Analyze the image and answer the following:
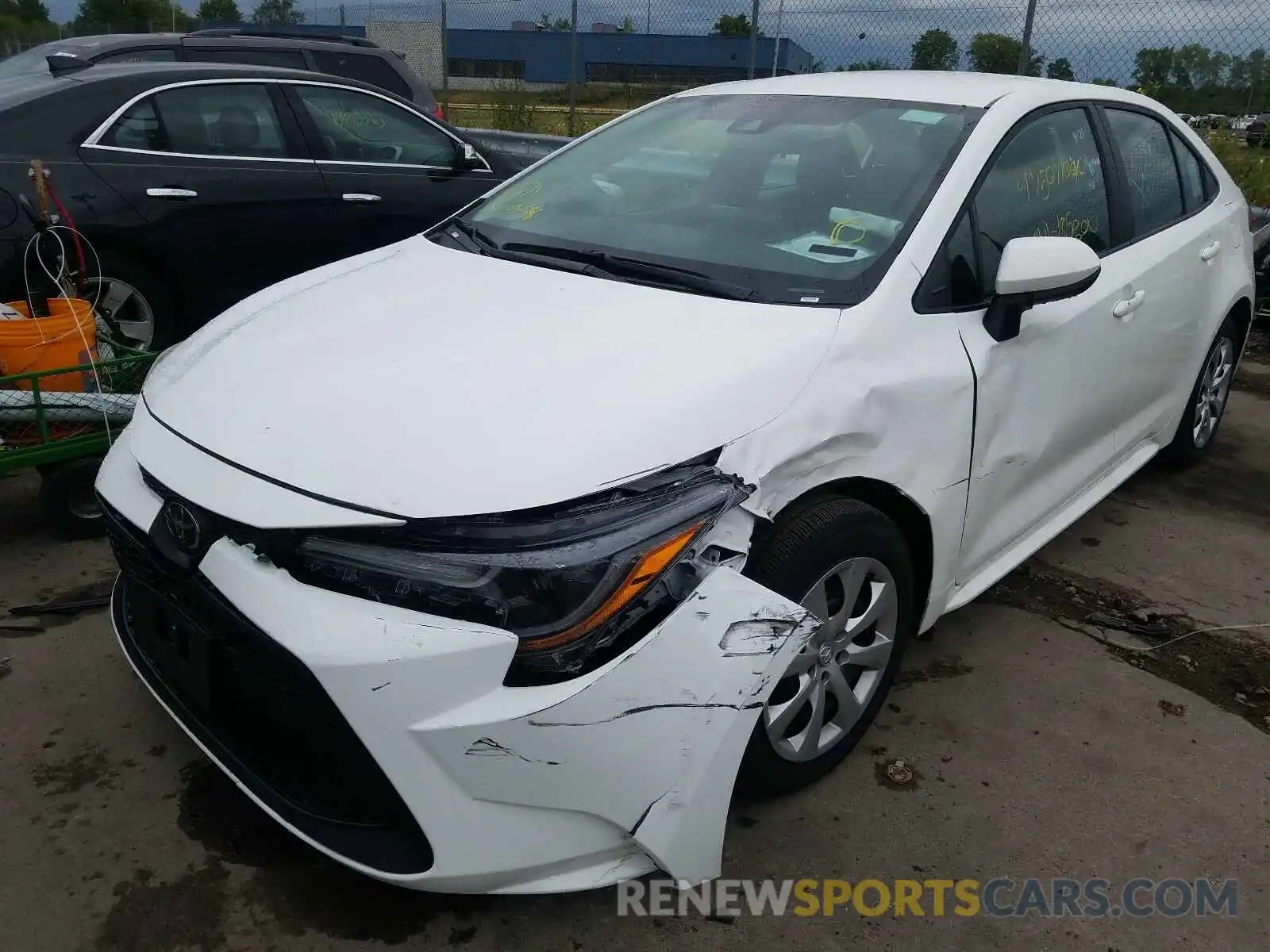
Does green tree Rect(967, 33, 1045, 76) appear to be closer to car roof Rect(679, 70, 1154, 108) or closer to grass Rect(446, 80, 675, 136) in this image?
grass Rect(446, 80, 675, 136)

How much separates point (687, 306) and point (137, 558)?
1328 mm

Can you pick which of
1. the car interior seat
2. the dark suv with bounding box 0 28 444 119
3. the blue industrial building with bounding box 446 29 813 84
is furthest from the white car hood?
the blue industrial building with bounding box 446 29 813 84

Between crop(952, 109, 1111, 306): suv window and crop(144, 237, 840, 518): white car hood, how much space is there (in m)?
0.72

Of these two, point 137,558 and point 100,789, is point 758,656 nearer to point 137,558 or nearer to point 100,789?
point 137,558

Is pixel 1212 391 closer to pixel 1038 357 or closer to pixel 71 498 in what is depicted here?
pixel 1038 357

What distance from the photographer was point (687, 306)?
2.42 meters

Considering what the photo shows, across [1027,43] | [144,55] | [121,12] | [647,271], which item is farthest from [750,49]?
[121,12]

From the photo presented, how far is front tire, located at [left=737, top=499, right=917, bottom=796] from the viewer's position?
217 centimetres

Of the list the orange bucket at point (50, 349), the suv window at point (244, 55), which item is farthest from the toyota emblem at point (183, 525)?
the suv window at point (244, 55)

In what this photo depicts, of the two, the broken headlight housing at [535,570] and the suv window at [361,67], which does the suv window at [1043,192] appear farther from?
the suv window at [361,67]

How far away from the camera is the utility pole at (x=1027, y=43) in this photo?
717 cm

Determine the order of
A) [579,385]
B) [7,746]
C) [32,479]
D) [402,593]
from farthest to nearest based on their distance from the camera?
1. [32,479]
2. [7,746]
3. [579,385]
4. [402,593]

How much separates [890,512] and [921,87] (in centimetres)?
146

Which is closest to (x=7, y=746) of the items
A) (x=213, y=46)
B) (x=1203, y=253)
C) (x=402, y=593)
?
(x=402, y=593)
